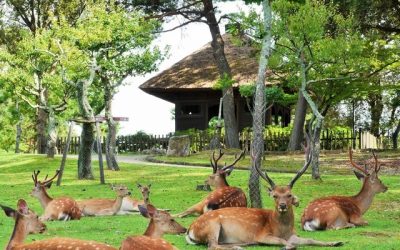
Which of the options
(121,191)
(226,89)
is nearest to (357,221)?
(121,191)

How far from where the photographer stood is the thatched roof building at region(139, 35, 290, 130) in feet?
111

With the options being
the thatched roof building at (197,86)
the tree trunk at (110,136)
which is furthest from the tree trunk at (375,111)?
the tree trunk at (110,136)

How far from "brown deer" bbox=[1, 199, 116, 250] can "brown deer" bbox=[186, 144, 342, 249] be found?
186 cm

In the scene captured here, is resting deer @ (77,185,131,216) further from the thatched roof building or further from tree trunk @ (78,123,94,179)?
the thatched roof building

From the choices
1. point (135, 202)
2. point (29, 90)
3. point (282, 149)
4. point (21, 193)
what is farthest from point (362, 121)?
point (135, 202)

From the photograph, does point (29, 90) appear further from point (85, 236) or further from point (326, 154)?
point (85, 236)

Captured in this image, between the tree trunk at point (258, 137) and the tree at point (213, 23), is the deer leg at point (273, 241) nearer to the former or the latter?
the tree trunk at point (258, 137)

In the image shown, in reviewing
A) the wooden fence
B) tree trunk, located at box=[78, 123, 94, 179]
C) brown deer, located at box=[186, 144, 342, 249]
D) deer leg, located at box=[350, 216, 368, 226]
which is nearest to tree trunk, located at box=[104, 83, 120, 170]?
tree trunk, located at box=[78, 123, 94, 179]

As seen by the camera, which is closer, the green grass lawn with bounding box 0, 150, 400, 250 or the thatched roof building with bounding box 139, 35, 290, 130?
the green grass lawn with bounding box 0, 150, 400, 250

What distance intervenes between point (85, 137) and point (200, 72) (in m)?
16.7

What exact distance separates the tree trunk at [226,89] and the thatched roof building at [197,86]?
60.6 inches

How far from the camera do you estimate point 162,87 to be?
33.9m

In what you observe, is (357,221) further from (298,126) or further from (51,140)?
(51,140)

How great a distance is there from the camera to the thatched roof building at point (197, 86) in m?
34.0
